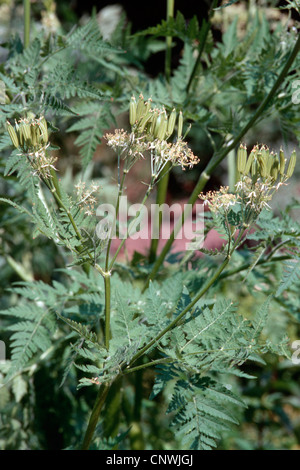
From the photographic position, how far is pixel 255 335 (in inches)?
28.1

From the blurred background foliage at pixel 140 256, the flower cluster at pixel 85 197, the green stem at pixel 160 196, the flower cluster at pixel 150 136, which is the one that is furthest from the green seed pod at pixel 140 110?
the green stem at pixel 160 196

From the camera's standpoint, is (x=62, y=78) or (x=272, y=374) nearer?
(x=62, y=78)

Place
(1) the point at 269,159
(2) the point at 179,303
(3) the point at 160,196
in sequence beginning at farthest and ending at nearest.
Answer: (3) the point at 160,196, (2) the point at 179,303, (1) the point at 269,159

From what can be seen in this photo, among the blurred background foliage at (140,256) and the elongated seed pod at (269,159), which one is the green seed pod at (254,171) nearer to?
the elongated seed pod at (269,159)

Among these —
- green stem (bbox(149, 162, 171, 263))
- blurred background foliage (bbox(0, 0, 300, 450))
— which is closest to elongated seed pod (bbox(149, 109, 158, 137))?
blurred background foliage (bbox(0, 0, 300, 450))

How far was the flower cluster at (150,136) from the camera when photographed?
27.5 inches

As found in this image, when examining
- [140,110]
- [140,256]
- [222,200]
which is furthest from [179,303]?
[140,256]

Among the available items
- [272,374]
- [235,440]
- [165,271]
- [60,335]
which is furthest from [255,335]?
[272,374]

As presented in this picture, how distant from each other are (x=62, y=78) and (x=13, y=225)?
0.68 meters

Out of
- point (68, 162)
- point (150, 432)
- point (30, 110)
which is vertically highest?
point (30, 110)

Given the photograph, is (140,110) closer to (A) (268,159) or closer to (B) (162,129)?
(B) (162,129)

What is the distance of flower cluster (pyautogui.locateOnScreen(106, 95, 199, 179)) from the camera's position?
699mm

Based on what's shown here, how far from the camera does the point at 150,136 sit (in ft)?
2.34
